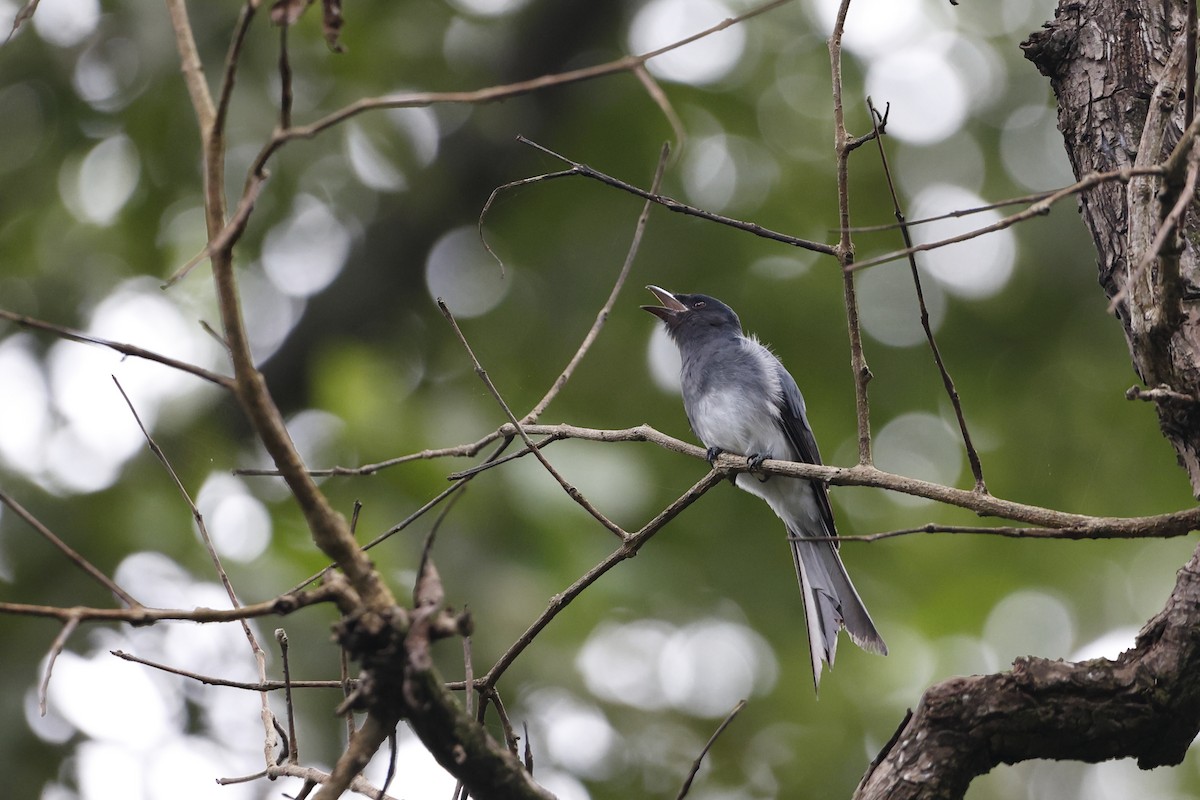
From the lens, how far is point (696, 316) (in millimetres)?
5781

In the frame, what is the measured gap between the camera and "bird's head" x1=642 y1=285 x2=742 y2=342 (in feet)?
18.8

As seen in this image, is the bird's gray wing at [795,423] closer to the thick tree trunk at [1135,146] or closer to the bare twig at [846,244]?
the thick tree trunk at [1135,146]

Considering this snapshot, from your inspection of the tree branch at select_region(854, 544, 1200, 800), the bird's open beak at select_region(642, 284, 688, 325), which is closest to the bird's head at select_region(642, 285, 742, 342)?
the bird's open beak at select_region(642, 284, 688, 325)

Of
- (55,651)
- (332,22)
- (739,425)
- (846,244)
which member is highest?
(739,425)

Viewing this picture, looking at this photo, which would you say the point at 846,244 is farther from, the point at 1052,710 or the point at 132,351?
the point at 132,351

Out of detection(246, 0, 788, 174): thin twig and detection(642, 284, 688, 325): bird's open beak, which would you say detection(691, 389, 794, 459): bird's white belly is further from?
detection(246, 0, 788, 174): thin twig

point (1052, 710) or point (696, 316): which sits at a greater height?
point (696, 316)

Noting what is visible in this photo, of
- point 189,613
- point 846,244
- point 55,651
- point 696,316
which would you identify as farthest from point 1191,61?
point 696,316

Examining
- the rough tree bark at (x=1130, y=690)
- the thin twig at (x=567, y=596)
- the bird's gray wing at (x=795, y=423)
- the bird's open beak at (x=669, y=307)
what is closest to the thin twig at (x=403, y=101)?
the rough tree bark at (x=1130, y=690)

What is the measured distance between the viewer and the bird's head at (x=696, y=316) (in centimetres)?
574

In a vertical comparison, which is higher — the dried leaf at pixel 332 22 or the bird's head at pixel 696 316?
the bird's head at pixel 696 316

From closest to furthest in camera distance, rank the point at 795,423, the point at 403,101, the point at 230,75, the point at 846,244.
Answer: the point at 230,75
the point at 403,101
the point at 846,244
the point at 795,423

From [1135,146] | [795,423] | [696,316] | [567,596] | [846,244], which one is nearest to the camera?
[846,244]

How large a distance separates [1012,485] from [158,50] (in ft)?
19.1
